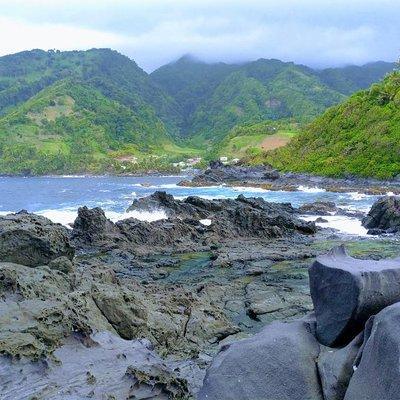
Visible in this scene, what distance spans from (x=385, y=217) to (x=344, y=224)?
379cm

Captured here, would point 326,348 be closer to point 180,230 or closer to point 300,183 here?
point 180,230

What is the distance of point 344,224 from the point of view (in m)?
38.6

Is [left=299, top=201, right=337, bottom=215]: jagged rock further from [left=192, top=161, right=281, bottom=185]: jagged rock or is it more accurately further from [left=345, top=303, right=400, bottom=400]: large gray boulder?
[left=192, top=161, right=281, bottom=185]: jagged rock

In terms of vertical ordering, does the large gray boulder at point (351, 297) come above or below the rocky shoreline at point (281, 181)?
above

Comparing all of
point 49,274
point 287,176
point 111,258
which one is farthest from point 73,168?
point 49,274

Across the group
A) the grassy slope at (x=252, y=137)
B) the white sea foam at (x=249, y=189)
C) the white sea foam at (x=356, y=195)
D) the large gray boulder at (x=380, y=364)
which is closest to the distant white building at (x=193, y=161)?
the grassy slope at (x=252, y=137)

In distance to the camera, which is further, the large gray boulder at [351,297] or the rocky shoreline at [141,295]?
the rocky shoreline at [141,295]

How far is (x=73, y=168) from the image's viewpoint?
559 ft

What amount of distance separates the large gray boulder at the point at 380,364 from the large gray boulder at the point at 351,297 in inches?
24.3

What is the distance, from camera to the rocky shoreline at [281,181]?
7244 centimetres

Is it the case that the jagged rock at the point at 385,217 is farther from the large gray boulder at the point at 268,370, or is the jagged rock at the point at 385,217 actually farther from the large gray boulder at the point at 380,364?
→ the large gray boulder at the point at 380,364

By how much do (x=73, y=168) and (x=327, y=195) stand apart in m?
119

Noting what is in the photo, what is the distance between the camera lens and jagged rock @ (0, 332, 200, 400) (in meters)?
7.98

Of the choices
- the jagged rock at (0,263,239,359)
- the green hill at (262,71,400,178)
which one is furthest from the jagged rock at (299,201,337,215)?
the green hill at (262,71,400,178)
